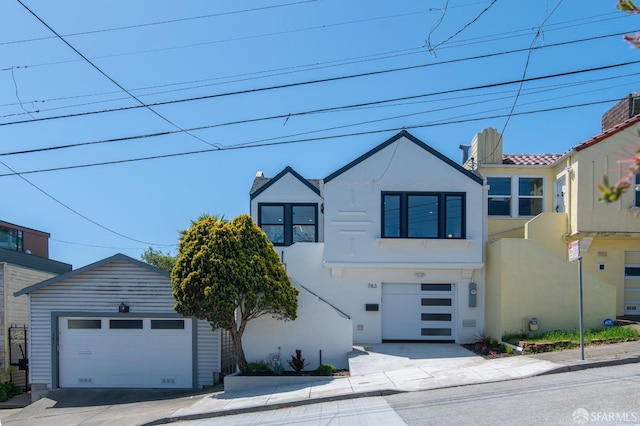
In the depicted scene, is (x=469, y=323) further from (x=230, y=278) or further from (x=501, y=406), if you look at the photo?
(x=230, y=278)

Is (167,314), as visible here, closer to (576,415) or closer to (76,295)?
(76,295)

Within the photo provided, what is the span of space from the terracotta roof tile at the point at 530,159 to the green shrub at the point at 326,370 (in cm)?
1030

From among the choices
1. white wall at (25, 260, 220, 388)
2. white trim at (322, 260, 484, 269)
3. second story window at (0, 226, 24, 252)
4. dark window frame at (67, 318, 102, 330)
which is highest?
second story window at (0, 226, 24, 252)

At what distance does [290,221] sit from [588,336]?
10181mm

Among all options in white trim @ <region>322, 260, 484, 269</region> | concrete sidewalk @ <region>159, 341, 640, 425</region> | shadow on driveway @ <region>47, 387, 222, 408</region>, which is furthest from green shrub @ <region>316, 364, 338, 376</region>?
white trim @ <region>322, 260, 484, 269</region>

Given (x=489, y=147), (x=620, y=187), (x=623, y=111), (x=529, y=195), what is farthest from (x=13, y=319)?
(x=623, y=111)

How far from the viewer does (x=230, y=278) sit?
35.1 ft

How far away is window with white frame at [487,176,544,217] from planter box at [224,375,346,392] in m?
9.42

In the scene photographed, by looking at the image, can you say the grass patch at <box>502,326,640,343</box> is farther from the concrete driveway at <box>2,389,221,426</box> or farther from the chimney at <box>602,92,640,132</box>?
the concrete driveway at <box>2,389,221,426</box>

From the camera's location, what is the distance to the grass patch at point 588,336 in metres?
10.8

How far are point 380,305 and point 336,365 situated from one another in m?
2.63

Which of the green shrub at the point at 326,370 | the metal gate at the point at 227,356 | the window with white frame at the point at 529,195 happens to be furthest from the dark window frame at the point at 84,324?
the window with white frame at the point at 529,195

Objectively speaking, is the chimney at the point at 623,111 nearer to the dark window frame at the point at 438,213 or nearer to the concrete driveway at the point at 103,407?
the dark window frame at the point at 438,213

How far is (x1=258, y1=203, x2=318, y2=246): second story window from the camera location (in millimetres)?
16781
